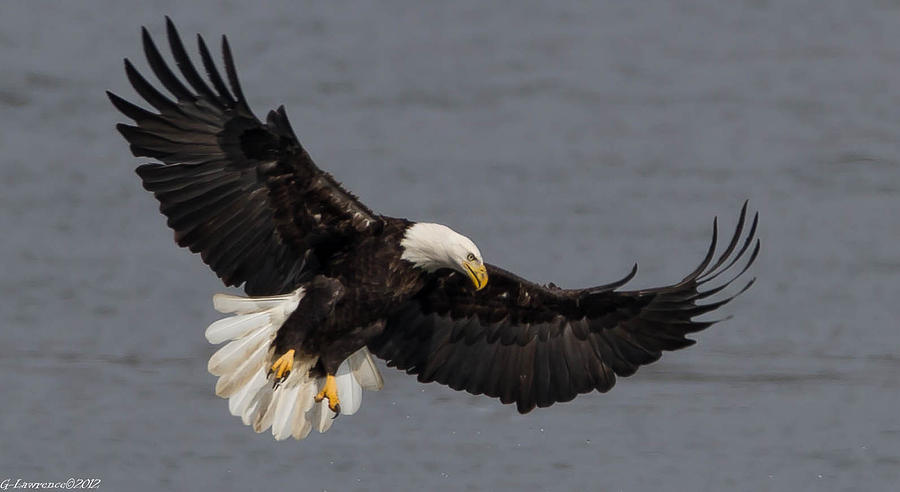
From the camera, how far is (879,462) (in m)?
9.17

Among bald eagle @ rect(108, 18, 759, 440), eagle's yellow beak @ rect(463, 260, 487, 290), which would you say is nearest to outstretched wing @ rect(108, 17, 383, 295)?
bald eagle @ rect(108, 18, 759, 440)

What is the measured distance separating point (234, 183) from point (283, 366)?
77cm

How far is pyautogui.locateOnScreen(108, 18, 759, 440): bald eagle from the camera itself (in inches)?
319

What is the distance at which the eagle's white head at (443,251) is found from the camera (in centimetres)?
832

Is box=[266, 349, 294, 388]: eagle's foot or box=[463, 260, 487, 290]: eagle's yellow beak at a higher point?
box=[463, 260, 487, 290]: eagle's yellow beak

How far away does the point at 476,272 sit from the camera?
8.32 m

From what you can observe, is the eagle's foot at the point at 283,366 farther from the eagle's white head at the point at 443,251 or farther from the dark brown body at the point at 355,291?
the eagle's white head at the point at 443,251

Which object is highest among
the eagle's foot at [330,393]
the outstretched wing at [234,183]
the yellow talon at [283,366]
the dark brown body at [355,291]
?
the outstretched wing at [234,183]

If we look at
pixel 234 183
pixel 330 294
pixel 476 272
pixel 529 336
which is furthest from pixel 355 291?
pixel 529 336

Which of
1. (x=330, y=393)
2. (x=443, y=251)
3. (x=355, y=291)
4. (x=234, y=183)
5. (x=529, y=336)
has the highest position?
(x=234, y=183)

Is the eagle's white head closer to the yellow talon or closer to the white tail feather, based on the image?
the white tail feather

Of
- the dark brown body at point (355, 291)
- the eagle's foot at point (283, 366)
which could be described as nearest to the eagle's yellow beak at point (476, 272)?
the dark brown body at point (355, 291)

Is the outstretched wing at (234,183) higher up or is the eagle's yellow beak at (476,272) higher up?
the outstretched wing at (234,183)

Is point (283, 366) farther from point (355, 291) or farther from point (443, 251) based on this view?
point (443, 251)
